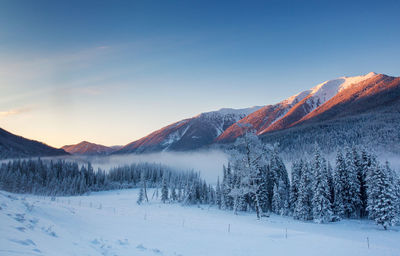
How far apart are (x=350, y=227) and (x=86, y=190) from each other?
126620mm

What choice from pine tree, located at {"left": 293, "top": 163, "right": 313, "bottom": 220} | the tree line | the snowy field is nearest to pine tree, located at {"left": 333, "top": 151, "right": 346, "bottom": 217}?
the tree line

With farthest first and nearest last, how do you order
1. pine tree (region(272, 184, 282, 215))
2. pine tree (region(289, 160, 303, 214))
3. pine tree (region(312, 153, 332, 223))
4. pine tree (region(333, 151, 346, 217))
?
pine tree (region(272, 184, 282, 215)) → pine tree (region(289, 160, 303, 214)) → pine tree (region(333, 151, 346, 217)) → pine tree (region(312, 153, 332, 223))

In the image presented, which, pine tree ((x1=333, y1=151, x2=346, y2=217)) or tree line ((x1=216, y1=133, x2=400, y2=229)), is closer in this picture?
tree line ((x1=216, y1=133, x2=400, y2=229))

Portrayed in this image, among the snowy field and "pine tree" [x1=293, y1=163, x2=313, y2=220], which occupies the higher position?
the snowy field

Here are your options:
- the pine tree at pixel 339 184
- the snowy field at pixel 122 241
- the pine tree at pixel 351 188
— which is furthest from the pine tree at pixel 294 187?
the snowy field at pixel 122 241

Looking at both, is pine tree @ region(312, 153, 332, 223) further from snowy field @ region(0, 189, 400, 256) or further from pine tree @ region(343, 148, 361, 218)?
snowy field @ region(0, 189, 400, 256)

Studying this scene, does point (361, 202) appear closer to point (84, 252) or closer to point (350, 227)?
point (350, 227)

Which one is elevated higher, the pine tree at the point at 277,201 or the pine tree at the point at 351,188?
the pine tree at the point at 351,188

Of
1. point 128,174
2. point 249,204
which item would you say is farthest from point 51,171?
point 249,204

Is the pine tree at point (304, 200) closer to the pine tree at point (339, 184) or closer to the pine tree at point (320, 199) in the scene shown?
the pine tree at point (320, 199)

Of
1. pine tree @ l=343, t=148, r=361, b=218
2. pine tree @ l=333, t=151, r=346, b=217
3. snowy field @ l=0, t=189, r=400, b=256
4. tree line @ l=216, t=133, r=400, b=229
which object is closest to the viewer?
snowy field @ l=0, t=189, r=400, b=256

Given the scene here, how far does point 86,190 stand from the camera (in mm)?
124062

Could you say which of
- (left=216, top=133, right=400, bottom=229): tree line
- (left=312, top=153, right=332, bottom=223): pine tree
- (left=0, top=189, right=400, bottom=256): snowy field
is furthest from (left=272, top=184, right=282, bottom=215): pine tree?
(left=0, top=189, right=400, bottom=256): snowy field

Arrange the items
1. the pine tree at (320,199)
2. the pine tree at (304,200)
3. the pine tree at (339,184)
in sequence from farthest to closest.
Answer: the pine tree at (339,184) < the pine tree at (304,200) < the pine tree at (320,199)
